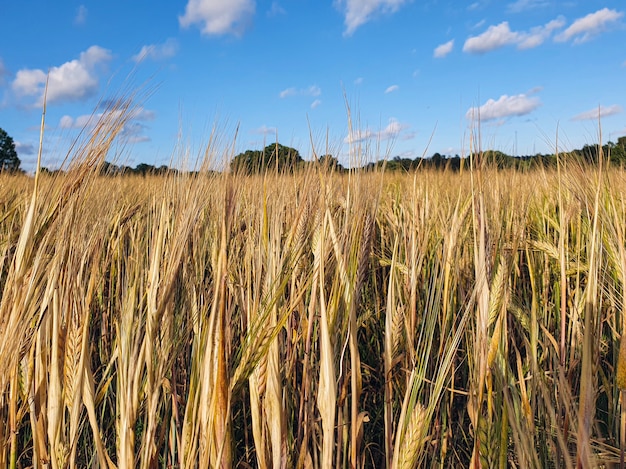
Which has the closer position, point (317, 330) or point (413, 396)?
point (413, 396)

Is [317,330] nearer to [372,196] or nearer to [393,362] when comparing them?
[393,362]

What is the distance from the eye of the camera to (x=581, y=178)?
141cm

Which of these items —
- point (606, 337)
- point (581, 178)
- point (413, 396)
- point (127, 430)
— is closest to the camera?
point (127, 430)

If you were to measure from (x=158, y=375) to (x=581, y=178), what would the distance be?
54.1 inches

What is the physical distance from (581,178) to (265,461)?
4.19ft

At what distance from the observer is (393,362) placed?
100 cm

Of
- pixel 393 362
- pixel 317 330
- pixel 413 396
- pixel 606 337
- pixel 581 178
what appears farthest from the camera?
pixel 606 337

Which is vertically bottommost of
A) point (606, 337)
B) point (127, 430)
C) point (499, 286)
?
point (606, 337)

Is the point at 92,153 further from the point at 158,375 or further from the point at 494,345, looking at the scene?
the point at 494,345

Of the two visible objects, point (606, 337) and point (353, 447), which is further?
point (606, 337)

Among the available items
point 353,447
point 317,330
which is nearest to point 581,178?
point 317,330

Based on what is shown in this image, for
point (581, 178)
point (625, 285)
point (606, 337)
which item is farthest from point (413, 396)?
point (606, 337)

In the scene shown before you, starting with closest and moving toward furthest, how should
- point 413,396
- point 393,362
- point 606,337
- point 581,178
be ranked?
point 413,396 → point 393,362 → point 581,178 → point 606,337

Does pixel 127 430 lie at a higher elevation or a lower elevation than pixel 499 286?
lower
